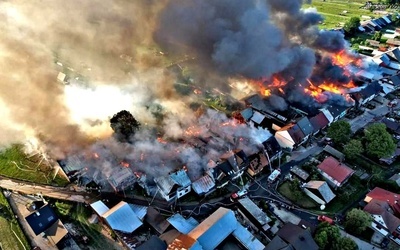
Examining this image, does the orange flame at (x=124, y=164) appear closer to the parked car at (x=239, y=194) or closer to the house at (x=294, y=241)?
the parked car at (x=239, y=194)

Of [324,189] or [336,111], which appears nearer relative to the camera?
[324,189]

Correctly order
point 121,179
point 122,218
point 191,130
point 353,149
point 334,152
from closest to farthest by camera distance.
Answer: point 122,218 → point 121,179 → point 353,149 → point 334,152 → point 191,130

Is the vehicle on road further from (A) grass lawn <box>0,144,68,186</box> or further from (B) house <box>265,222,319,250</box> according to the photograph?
(A) grass lawn <box>0,144,68,186</box>

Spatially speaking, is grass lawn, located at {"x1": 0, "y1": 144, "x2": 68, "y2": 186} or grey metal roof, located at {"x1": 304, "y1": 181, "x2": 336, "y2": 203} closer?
grey metal roof, located at {"x1": 304, "y1": 181, "x2": 336, "y2": 203}

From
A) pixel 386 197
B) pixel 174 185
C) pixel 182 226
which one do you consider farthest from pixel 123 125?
pixel 386 197

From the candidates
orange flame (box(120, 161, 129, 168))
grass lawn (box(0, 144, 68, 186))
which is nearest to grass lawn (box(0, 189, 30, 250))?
grass lawn (box(0, 144, 68, 186))

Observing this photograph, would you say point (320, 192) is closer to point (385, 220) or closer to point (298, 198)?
point (298, 198)

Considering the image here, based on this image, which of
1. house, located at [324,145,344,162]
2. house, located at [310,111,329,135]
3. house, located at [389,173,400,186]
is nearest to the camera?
house, located at [389,173,400,186]
